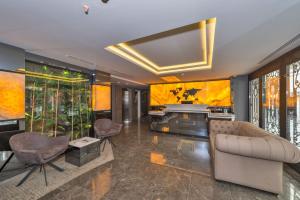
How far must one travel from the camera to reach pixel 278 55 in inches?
127

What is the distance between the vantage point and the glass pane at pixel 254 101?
496 centimetres

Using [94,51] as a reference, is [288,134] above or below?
below

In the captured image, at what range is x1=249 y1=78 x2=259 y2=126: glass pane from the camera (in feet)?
16.3

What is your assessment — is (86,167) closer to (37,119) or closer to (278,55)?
(37,119)

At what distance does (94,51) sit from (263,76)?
5.52 meters

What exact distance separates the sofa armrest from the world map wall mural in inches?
197

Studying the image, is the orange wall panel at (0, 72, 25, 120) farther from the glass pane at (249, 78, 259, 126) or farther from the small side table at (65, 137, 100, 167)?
the glass pane at (249, 78, 259, 126)

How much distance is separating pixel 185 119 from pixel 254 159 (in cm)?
342

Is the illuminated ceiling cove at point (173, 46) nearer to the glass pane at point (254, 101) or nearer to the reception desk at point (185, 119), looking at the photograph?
the reception desk at point (185, 119)

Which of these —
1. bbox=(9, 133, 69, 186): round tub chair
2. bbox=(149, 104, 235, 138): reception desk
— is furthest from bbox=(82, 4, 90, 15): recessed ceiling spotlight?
bbox=(149, 104, 235, 138): reception desk

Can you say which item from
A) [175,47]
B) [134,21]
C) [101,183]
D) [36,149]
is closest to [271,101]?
[175,47]

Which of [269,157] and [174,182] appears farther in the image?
[174,182]

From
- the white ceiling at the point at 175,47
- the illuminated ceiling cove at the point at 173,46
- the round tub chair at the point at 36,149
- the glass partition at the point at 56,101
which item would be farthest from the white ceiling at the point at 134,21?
the round tub chair at the point at 36,149

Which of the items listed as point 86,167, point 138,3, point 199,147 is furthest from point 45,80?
point 199,147
